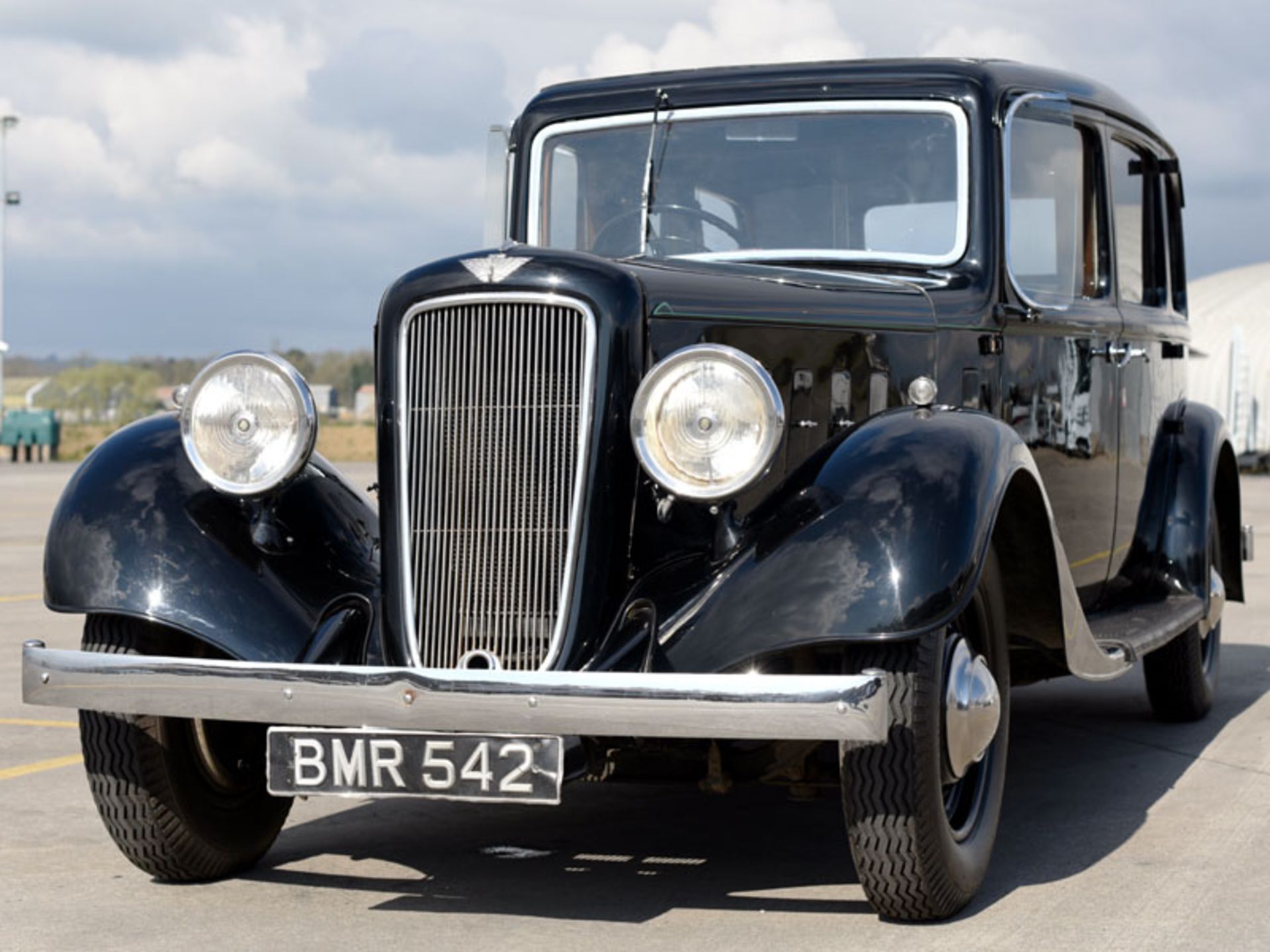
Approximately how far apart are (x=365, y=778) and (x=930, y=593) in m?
1.29

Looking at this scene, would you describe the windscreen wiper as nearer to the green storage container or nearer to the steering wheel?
the steering wheel

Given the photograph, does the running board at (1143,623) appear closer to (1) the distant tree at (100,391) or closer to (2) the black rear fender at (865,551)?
(2) the black rear fender at (865,551)

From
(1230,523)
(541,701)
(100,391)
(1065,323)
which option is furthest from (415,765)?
(100,391)

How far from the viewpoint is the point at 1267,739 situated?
278 inches

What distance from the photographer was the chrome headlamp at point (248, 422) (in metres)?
4.56

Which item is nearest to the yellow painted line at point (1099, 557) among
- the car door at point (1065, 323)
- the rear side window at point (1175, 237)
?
the car door at point (1065, 323)

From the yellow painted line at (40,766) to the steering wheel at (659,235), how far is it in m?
2.42

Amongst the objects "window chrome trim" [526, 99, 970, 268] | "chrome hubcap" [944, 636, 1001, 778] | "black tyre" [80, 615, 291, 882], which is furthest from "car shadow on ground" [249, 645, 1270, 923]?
"window chrome trim" [526, 99, 970, 268]

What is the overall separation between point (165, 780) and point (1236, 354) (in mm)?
31602

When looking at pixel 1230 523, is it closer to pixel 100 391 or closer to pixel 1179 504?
pixel 1179 504

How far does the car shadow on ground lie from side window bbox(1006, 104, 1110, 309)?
1612mm

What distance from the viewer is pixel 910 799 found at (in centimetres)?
415

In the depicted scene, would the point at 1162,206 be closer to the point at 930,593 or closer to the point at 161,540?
the point at 930,593

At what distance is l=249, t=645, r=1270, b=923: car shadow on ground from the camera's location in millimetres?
4645
